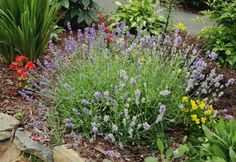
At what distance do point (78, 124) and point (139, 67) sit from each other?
72 cm

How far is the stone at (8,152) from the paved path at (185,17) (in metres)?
3.69

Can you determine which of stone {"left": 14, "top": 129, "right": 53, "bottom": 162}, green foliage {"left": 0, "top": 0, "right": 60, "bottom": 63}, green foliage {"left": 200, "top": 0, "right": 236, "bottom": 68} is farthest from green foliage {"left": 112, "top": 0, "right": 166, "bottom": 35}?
stone {"left": 14, "top": 129, "right": 53, "bottom": 162}

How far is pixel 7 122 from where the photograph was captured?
13.3ft

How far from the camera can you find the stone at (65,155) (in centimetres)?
355

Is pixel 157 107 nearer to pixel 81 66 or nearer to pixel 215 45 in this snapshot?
pixel 81 66

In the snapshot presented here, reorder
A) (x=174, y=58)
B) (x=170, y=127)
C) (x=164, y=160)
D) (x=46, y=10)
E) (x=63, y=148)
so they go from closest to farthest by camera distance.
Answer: (x=164, y=160), (x=63, y=148), (x=170, y=127), (x=174, y=58), (x=46, y=10)

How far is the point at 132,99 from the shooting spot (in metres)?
3.62

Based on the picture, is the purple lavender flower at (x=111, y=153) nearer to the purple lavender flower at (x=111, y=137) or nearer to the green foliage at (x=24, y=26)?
the purple lavender flower at (x=111, y=137)

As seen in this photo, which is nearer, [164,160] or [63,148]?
[164,160]

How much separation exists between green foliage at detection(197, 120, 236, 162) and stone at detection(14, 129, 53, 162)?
130 cm

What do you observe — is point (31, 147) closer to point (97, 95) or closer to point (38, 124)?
point (38, 124)

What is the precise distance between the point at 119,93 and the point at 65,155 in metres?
0.66

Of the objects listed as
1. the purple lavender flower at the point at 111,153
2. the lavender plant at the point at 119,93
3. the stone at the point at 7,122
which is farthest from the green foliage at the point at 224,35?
the stone at the point at 7,122

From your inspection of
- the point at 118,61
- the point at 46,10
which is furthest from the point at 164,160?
the point at 46,10
